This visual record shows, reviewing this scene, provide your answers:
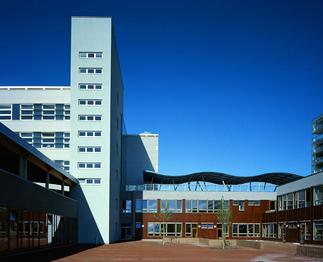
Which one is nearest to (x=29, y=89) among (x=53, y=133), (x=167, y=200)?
(x=53, y=133)

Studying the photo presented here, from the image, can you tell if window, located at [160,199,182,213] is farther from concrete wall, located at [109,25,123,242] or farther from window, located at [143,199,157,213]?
concrete wall, located at [109,25,123,242]

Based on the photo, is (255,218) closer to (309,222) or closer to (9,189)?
(309,222)

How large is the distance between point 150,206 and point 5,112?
23180 mm

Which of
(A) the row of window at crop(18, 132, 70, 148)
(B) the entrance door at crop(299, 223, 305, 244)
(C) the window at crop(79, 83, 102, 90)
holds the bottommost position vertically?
(B) the entrance door at crop(299, 223, 305, 244)

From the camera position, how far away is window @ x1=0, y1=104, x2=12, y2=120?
60.6 metres

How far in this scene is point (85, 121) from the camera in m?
55.8

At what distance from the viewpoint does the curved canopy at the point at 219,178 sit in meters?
74.2

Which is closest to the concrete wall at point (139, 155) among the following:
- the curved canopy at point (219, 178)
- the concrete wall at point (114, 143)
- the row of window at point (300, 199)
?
the curved canopy at point (219, 178)

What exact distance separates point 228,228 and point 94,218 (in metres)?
23.4

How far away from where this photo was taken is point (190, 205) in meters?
72.1

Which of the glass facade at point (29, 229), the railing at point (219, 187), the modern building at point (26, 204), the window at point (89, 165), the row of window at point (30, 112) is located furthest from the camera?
the railing at point (219, 187)

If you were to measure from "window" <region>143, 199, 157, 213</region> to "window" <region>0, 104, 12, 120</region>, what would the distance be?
72.1 feet

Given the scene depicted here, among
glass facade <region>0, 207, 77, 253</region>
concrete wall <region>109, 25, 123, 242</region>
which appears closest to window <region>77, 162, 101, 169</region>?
concrete wall <region>109, 25, 123, 242</region>

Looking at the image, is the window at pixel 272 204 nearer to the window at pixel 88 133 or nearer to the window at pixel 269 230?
the window at pixel 269 230
